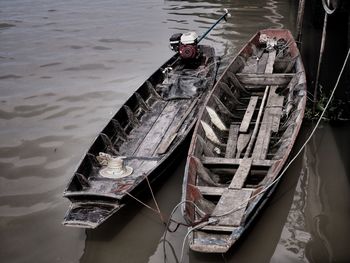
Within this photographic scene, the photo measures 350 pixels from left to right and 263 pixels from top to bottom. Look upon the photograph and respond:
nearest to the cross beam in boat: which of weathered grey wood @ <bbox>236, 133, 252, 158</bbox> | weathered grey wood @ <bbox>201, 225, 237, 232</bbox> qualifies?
weathered grey wood @ <bbox>236, 133, 252, 158</bbox>

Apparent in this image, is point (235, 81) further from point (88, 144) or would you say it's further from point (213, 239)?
point (213, 239)

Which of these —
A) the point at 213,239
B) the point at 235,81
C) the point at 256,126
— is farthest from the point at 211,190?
the point at 235,81

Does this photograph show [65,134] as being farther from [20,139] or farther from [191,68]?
[191,68]

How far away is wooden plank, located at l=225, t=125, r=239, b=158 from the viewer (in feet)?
22.9

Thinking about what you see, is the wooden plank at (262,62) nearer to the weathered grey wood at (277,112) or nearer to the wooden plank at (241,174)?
the weathered grey wood at (277,112)

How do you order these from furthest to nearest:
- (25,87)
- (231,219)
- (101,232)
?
(25,87)
(101,232)
(231,219)

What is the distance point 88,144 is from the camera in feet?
27.3

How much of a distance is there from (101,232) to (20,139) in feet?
11.8

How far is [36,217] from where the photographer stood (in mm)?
6434

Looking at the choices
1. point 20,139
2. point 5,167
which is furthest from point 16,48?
point 5,167

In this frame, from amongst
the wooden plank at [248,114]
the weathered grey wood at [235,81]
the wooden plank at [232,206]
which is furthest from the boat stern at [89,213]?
the weathered grey wood at [235,81]

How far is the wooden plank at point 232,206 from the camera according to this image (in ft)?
17.2

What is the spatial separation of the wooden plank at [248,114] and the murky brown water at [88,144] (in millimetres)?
1160

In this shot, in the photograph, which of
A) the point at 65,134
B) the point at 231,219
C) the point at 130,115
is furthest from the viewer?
the point at 65,134
